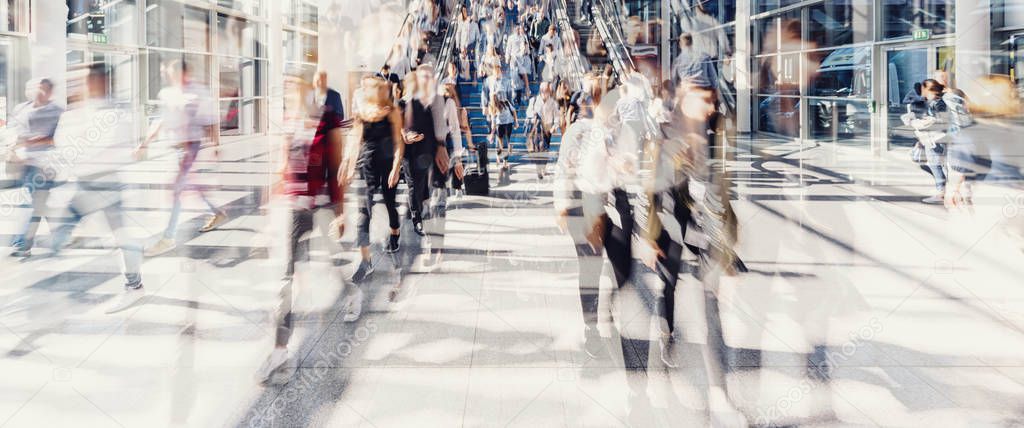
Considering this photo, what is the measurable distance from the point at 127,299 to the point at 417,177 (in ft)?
8.25

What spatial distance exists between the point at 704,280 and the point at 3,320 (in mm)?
4734

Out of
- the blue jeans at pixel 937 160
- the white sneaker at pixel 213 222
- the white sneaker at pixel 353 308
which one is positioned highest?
the blue jeans at pixel 937 160

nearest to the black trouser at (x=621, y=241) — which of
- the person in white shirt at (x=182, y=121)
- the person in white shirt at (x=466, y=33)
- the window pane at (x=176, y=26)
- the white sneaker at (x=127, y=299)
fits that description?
the white sneaker at (x=127, y=299)

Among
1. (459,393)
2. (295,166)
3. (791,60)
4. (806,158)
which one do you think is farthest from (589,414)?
(791,60)

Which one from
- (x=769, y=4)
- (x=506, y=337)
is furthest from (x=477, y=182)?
(x=769, y=4)

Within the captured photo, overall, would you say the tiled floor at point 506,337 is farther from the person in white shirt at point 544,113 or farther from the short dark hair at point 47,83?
the person in white shirt at point 544,113

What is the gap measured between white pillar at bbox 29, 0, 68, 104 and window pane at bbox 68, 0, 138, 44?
1.07 meters

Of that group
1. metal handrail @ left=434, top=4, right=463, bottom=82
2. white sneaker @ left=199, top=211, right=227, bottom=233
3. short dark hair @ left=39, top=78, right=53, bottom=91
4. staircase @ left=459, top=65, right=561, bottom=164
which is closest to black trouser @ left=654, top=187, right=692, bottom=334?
short dark hair @ left=39, top=78, right=53, bottom=91

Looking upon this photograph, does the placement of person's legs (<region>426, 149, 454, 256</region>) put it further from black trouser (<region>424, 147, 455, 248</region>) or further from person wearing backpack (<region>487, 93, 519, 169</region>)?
person wearing backpack (<region>487, 93, 519, 169</region>)

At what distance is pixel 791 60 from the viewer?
67.5 feet

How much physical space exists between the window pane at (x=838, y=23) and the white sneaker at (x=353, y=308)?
1462cm

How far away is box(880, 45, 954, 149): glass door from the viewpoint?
14.3 meters

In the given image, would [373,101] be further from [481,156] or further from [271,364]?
[481,156]

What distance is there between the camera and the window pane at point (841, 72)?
16.5 m
